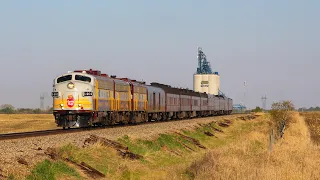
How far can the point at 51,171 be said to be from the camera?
16125 millimetres

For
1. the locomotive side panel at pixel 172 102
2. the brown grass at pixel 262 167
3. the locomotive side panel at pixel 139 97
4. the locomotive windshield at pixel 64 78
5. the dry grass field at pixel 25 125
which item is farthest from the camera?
the locomotive side panel at pixel 172 102

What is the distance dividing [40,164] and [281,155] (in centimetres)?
1244

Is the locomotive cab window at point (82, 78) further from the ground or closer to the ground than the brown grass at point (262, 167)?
further from the ground

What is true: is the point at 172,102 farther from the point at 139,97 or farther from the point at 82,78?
the point at 82,78

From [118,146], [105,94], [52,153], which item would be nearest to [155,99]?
[105,94]

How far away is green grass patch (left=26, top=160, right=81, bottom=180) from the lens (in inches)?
607

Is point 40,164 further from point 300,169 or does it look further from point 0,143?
point 300,169

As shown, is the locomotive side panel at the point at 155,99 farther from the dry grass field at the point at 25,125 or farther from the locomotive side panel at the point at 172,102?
the dry grass field at the point at 25,125

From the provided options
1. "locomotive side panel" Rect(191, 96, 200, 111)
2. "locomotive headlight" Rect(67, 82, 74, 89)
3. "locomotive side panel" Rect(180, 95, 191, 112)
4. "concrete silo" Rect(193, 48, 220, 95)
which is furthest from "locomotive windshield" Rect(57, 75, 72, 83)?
"concrete silo" Rect(193, 48, 220, 95)

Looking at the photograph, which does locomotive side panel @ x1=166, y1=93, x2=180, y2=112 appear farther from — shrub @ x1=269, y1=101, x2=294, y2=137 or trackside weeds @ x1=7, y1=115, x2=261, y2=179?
trackside weeds @ x1=7, y1=115, x2=261, y2=179

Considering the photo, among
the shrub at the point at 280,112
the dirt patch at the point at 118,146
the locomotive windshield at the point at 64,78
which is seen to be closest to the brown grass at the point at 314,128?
the shrub at the point at 280,112

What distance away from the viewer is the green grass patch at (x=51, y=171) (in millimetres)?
15409

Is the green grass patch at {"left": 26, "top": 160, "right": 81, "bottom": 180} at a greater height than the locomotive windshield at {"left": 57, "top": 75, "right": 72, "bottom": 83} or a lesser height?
lesser

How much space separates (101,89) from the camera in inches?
1357
